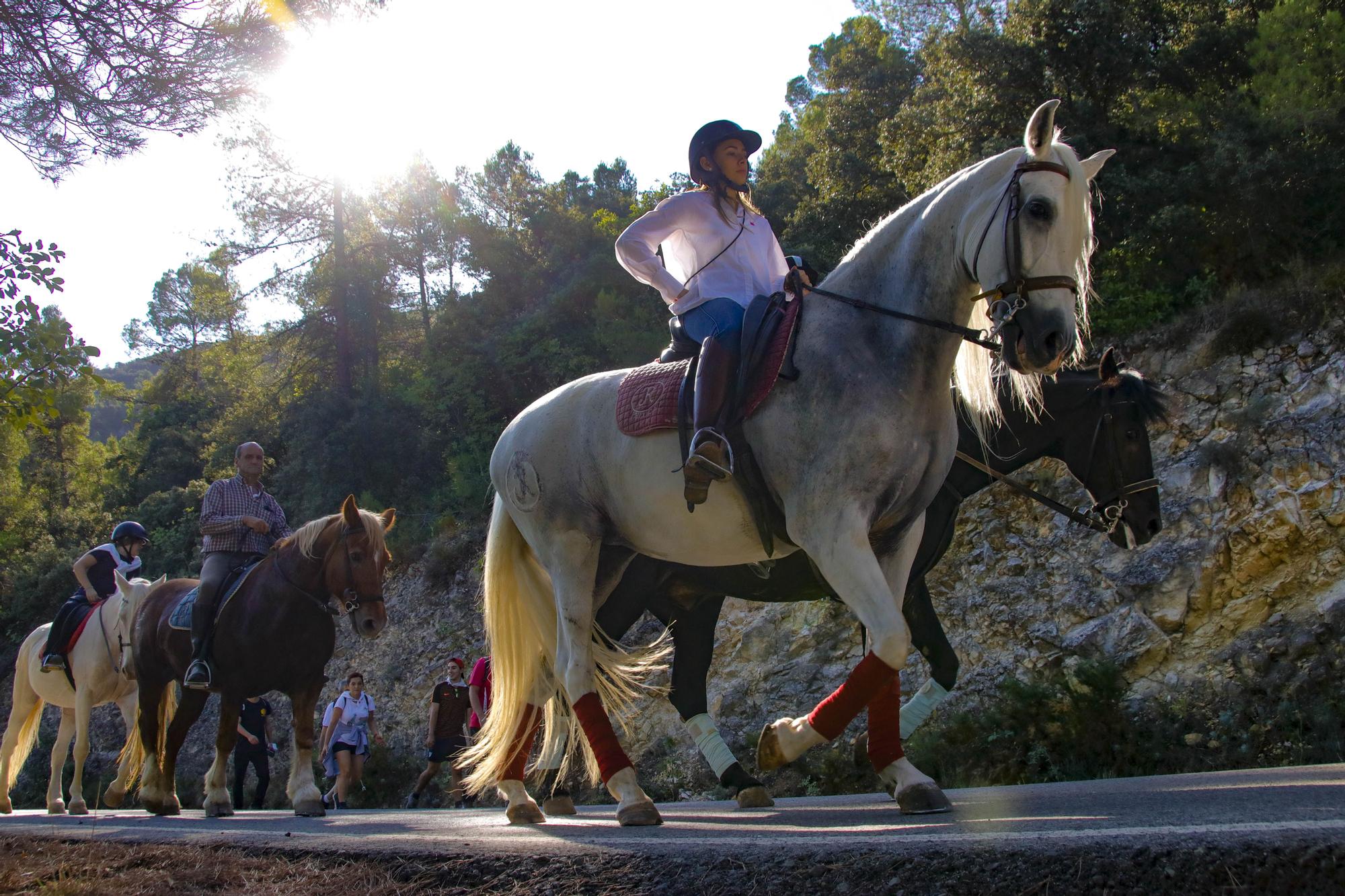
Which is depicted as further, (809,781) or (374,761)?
(374,761)

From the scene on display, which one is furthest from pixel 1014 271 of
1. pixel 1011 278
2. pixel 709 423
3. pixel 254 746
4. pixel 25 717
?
pixel 254 746

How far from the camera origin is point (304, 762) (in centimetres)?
945

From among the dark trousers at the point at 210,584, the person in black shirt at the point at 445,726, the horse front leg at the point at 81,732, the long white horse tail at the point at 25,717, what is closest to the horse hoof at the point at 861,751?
the person in black shirt at the point at 445,726

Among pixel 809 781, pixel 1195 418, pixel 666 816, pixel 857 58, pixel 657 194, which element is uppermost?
pixel 857 58

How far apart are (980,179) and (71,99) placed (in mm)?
7004

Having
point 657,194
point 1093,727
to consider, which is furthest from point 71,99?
point 657,194

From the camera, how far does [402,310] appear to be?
131 ft

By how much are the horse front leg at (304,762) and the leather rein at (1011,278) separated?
6.80 meters

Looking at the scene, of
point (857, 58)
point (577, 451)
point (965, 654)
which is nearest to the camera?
point (577, 451)

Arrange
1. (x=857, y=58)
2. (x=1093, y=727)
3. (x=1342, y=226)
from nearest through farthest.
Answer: (x=1093, y=727) < (x=1342, y=226) < (x=857, y=58)

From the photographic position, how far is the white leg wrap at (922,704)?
7.68 meters

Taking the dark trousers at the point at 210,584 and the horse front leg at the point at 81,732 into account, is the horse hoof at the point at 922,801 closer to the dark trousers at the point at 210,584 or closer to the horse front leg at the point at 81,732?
the dark trousers at the point at 210,584

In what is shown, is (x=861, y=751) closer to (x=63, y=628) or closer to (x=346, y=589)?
(x=346, y=589)

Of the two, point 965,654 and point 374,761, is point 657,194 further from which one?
point 965,654
